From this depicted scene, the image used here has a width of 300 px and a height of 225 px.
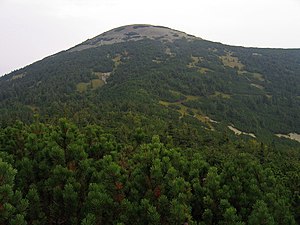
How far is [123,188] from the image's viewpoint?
485 inches

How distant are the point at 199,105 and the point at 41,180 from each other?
11946 cm

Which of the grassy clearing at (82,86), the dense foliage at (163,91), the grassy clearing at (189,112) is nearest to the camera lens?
the dense foliage at (163,91)

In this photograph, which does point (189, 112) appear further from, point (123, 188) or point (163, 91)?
point (123, 188)

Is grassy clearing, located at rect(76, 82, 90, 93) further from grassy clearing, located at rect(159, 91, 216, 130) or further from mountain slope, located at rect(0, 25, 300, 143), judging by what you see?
grassy clearing, located at rect(159, 91, 216, 130)

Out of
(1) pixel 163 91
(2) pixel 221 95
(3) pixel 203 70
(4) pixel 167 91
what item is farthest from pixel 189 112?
(3) pixel 203 70

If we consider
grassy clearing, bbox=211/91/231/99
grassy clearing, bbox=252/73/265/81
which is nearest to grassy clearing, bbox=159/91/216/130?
grassy clearing, bbox=211/91/231/99

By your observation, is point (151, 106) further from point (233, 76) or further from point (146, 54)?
point (146, 54)

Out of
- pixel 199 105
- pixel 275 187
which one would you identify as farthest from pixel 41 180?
pixel 199 105

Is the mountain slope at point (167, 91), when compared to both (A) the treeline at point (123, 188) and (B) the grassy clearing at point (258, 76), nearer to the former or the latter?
(B) the grassy clearing at point (258, 76)

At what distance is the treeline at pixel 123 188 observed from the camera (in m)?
10.9

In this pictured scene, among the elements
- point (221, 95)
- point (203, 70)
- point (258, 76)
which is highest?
point (203, 70)

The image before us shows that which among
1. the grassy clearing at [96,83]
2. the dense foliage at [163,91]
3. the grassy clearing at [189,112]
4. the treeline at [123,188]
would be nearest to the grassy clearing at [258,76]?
the dense foliage at [163,91]

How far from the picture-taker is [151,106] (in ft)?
350

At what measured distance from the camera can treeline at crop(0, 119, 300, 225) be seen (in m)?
10.9
